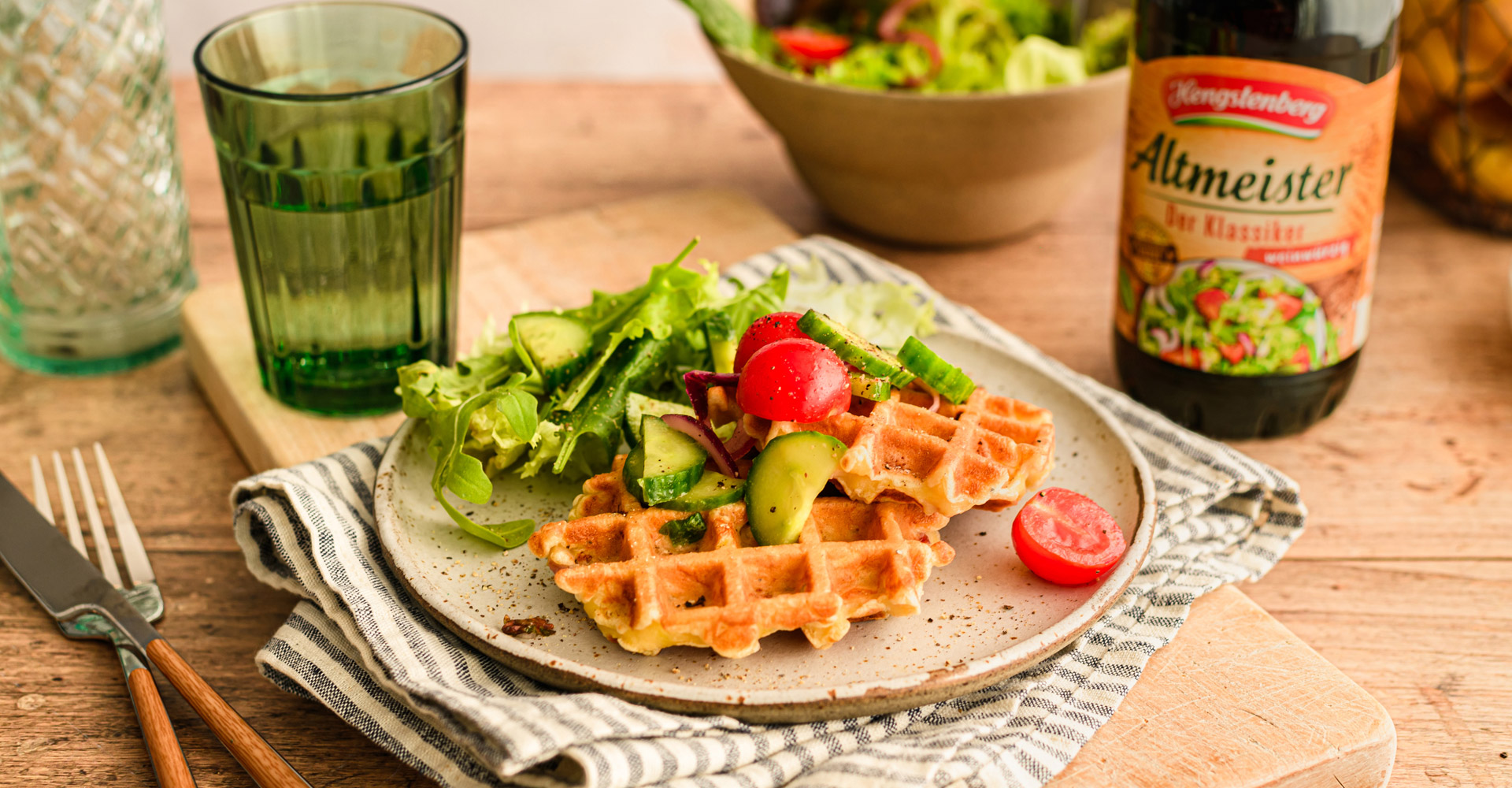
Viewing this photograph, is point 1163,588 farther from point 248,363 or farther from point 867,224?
point 248,363

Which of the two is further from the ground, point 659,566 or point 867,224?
point 659,566

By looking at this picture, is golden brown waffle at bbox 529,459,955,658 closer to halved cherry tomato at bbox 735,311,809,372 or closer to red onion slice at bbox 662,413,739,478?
red onion slice at bbox 662,413,739,478

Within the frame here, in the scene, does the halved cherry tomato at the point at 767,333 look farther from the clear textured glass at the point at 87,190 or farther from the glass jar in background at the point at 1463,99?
the glass jar in background at the point at 1463,99

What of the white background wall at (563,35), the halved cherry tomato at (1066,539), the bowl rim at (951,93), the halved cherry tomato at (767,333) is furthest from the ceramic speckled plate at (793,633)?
the white background wall at (563,35)

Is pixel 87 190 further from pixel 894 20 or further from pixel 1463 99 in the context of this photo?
pixel 1463 99

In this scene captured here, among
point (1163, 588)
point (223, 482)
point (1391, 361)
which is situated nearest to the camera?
point (1163, 588)

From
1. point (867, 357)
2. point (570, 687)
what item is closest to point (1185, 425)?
point (867, 357)

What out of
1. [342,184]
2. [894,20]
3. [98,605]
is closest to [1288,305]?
[894,20]
